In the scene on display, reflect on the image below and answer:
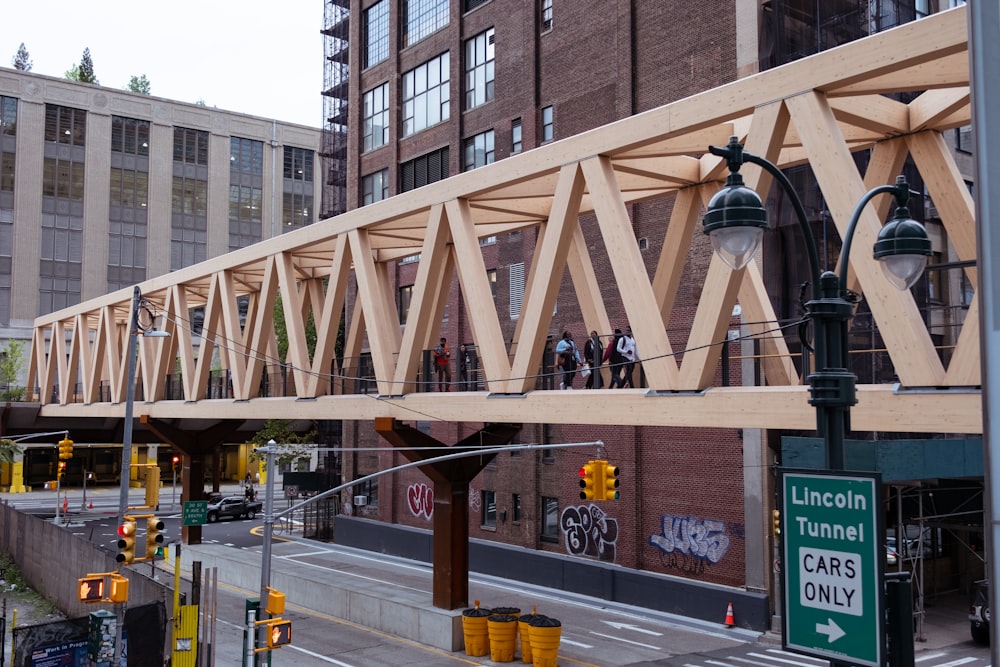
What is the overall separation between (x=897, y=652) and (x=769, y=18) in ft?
85.0

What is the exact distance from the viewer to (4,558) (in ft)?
120

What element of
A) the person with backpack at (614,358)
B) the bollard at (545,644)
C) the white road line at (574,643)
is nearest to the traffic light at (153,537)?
the bollard at (545,644)

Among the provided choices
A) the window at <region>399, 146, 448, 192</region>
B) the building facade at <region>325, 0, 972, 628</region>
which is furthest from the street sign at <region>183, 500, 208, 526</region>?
the window at <region>399, 146, 448, 192</region>

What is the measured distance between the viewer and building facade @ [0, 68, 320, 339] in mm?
78812

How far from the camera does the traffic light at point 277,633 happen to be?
19047mm

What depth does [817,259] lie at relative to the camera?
28.1ft

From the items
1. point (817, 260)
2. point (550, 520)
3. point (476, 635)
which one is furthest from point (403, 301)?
point (817, 260)

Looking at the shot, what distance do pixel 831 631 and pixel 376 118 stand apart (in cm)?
4551

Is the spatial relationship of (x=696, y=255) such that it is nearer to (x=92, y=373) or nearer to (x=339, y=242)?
(x=339, y=242)

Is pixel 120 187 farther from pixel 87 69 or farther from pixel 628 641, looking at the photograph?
pixel 628 641

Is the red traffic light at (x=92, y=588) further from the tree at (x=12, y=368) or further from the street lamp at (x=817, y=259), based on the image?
the tree at (x=12, y=368)

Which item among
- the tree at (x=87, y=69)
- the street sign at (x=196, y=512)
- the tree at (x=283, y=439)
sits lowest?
the street sign at (x=196, y=512)

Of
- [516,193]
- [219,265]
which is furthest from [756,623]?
[219,265]

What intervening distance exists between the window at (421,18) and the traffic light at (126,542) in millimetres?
30172
